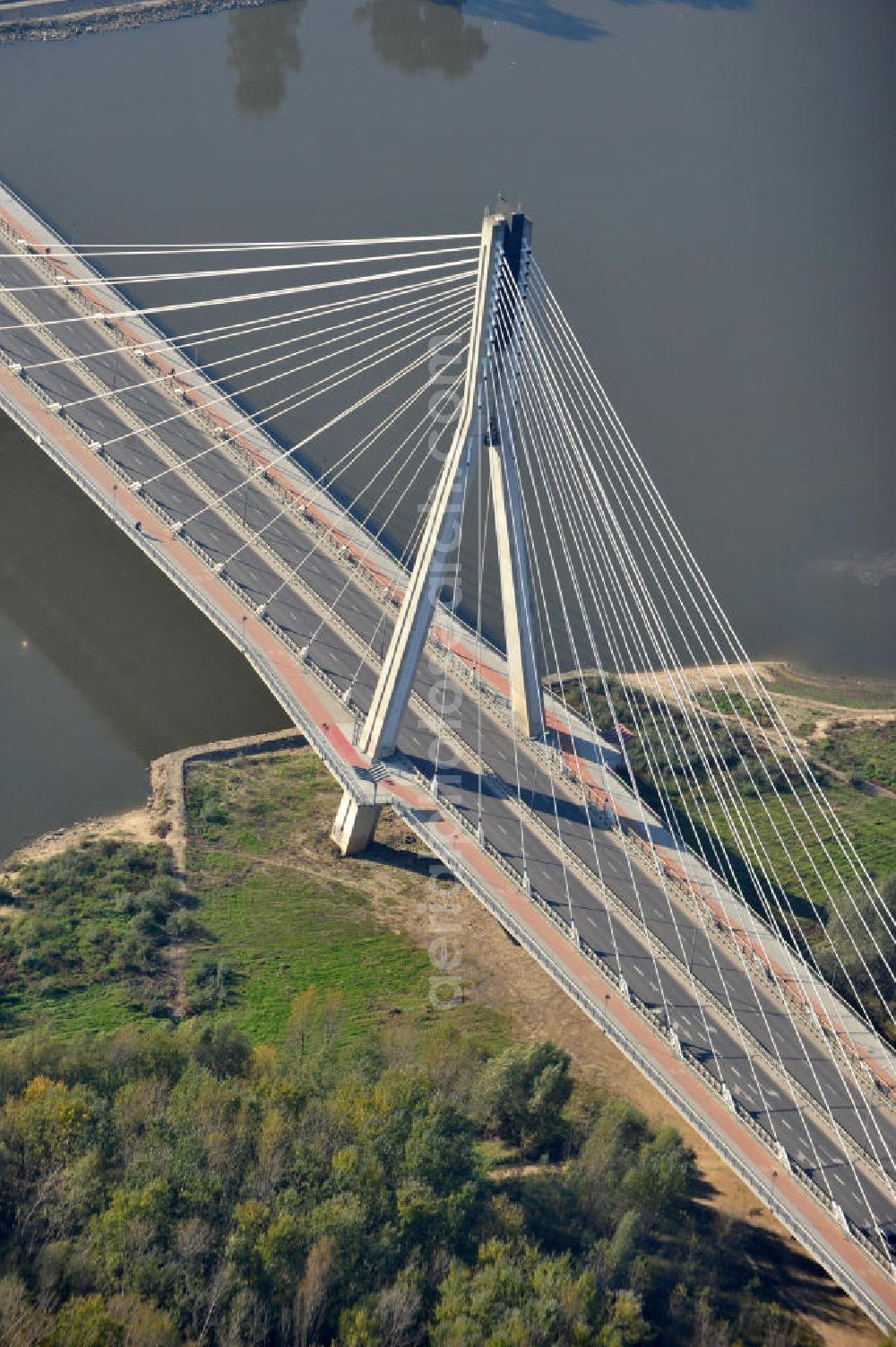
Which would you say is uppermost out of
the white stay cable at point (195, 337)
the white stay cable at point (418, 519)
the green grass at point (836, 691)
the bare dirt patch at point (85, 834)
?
the white stay cable at point (195, 337)

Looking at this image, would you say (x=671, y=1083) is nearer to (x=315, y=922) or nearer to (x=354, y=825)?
(x=315, y=922)

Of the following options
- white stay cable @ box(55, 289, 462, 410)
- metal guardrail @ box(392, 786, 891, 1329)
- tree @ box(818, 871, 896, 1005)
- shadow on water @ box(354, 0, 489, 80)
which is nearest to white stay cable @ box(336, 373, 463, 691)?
white stay cable @ box(55, 289, 462, 410)

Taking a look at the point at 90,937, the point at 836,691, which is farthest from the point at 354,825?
the point at 836,691

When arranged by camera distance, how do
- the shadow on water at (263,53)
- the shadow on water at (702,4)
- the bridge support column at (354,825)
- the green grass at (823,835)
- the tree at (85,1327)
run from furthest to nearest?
the shadow on water at (702,4) → the shadow on water at (263,53) → the green grass at (823,835) → the bridge support column at (354,825) → the tree at (85,1327)

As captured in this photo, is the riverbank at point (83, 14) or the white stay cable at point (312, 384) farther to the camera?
the riverbank at point (83, 14)

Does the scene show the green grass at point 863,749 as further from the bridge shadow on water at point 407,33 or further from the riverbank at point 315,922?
the bridge shadow on water at point 407,33

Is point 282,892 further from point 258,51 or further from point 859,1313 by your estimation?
point 258,51

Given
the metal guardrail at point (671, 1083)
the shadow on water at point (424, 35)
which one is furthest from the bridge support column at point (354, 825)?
the shadow on water at point (424, 35)

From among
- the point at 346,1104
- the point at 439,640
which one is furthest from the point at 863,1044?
the point at 439,640
